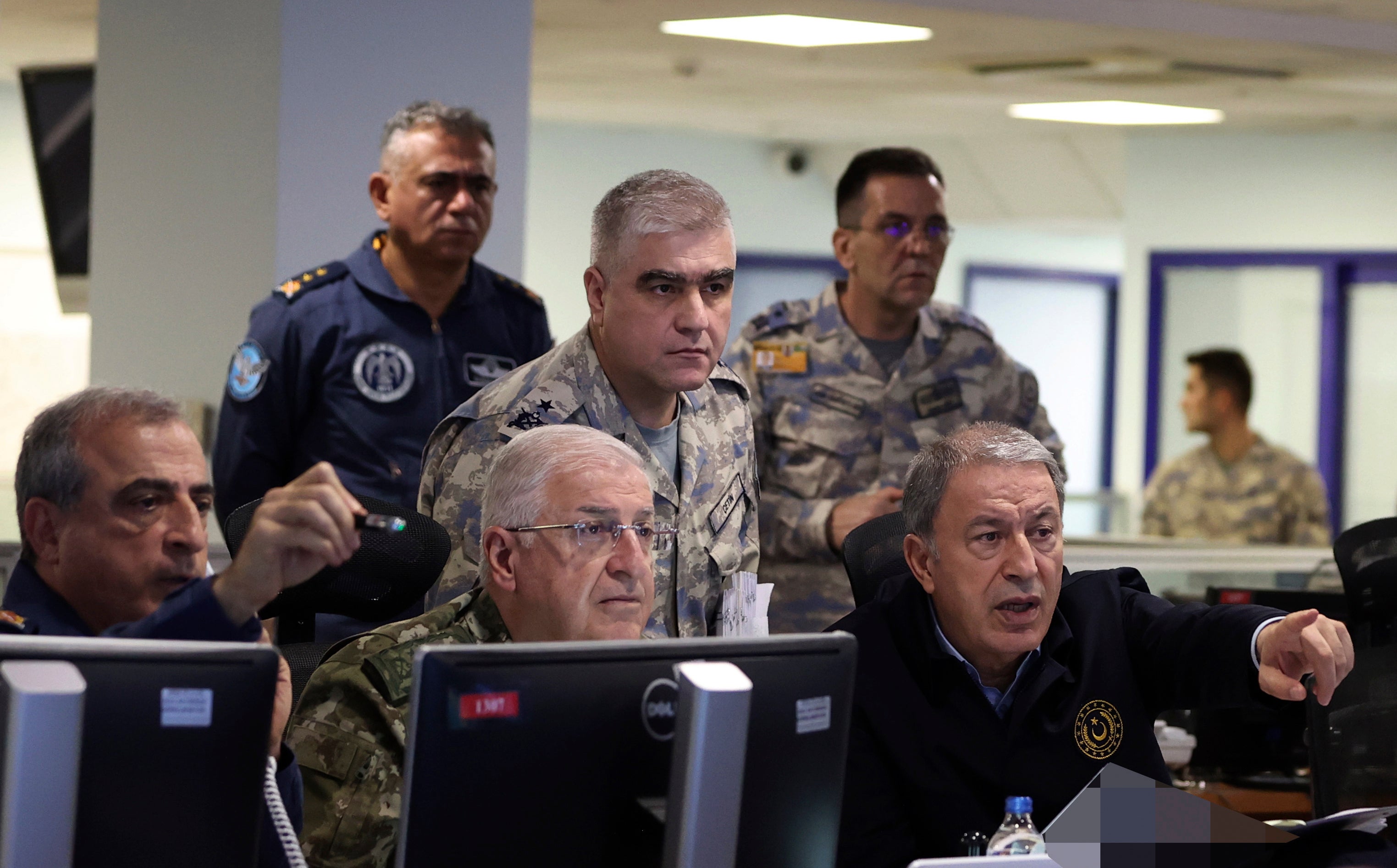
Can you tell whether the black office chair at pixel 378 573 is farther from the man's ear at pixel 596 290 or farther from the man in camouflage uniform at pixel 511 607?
the man's ear at pixel 596 290

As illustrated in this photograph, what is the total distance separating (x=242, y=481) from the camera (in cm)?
365

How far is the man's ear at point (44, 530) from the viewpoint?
2.18 meters

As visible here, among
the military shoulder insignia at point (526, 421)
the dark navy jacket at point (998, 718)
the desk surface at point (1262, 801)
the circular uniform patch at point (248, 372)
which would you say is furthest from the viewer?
the circular uniform patch at point (248, 372)

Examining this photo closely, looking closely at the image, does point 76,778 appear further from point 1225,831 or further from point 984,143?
point 984,143

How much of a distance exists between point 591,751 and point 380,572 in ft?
3.62

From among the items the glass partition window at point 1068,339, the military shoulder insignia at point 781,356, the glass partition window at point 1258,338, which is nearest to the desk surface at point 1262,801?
the military shoulder insignia at point 781,356

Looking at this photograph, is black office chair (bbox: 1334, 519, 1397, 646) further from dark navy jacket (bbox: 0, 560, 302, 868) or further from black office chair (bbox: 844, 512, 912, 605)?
dark navy jacket (bbox: 0, 560, 302, 868)

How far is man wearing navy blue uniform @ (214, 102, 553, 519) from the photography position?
12.0 feet

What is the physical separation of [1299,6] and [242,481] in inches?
177

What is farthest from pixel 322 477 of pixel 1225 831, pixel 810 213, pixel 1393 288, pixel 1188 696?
pixel 810 213

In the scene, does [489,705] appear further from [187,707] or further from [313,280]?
[313,280]

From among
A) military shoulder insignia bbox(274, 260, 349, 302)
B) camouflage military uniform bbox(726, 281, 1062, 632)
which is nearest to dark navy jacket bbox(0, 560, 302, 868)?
military shoulder insignia bbox(274, 260, 349, 302)

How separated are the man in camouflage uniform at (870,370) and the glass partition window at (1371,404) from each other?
6392mm

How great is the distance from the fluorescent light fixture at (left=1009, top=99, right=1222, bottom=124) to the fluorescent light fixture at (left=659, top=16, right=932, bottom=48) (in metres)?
2.11
